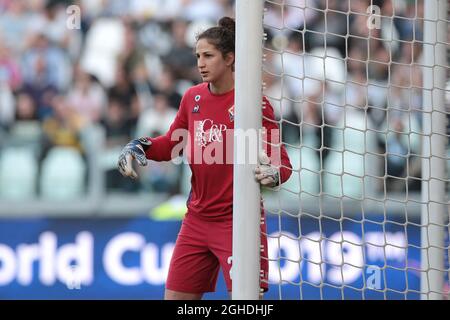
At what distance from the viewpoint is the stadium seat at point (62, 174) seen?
24.6 feet

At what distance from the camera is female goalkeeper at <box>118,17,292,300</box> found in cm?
462

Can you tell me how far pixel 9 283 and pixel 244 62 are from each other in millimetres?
3996

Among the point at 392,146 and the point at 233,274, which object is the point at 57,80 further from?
the point at 233,274

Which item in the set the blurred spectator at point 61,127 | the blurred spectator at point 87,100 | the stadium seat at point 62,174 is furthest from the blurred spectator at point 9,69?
the stadium seat at point 62,174

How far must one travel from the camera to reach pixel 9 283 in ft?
24.3

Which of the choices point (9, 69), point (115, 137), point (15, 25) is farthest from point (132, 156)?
point (15, 25)

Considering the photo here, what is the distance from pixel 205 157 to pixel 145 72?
3.36m

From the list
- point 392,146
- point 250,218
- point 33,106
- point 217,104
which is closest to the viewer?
point 250,218

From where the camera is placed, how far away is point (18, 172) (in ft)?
24.6

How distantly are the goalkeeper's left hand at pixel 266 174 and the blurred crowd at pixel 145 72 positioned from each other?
2.99 meters

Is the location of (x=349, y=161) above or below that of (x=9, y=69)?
below

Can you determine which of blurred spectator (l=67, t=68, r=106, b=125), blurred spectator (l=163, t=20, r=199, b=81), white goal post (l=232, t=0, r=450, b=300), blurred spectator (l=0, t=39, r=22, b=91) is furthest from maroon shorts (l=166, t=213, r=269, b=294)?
blurred spectator (l=0, t=39, r=22, b=91)

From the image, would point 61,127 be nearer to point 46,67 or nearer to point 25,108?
point 25,108
